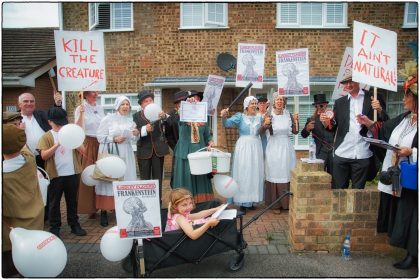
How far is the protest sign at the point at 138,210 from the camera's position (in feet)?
9.88

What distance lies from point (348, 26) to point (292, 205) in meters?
7.73

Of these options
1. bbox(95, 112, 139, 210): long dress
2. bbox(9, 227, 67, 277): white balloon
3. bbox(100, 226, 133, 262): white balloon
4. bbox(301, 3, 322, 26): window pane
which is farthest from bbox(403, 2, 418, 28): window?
bbox(9, 227, 67, 277): white balloon

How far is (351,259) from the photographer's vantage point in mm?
3771

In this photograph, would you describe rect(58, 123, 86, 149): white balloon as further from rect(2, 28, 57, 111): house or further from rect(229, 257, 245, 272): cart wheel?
rect(2, 28, 57, 111): house

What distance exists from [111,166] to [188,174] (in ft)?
3.73

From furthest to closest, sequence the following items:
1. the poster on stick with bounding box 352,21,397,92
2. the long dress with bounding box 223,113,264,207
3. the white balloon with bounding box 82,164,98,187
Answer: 1. the long dress with bounding box 223,113,264,207
2. the white balloon with bounding box 82,164,98,187
3. the poster on stick with bounding box 352,21,397,92

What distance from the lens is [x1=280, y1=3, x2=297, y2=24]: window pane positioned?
391 inches

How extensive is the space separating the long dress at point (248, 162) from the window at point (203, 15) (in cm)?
517

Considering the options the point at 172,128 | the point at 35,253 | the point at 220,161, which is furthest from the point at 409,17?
the point at 35,253

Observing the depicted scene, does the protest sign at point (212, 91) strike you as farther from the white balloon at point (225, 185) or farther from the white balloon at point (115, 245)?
the white balloon at point (115, 245)

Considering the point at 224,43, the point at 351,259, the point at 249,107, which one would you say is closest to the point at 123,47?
the point at 224,43

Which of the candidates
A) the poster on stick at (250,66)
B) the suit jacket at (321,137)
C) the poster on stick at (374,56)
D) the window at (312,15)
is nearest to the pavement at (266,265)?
the poster on stick at (374,56)

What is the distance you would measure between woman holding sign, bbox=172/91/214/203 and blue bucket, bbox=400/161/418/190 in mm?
2594

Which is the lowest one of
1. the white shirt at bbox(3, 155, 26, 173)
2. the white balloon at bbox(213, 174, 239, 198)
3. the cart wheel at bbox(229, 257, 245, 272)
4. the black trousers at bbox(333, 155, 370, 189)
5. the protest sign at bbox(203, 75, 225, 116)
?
the cart wheel at bbox(229, 257, 245, 272)
